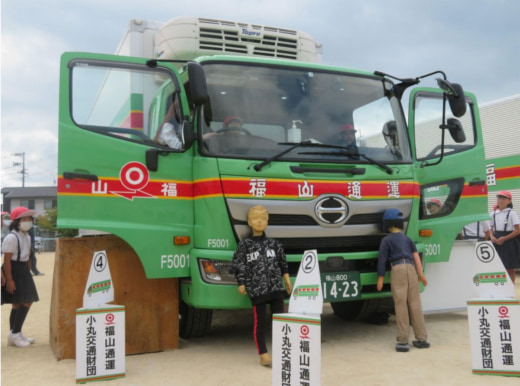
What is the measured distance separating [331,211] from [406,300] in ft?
3.98

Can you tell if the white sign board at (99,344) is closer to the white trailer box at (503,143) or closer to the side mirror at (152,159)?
the side mirror at (152,159)

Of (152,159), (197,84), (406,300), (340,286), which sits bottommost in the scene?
(406,300)

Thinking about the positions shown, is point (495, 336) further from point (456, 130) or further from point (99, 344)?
point (99, 344)

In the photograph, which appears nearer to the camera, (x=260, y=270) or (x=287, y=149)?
(x=260, y=270)

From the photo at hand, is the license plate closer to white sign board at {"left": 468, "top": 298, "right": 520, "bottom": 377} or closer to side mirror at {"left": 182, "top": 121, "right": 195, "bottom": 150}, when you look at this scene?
white sign board at {"left": 468, "top": 298, "right": 520, "bottom": 377}

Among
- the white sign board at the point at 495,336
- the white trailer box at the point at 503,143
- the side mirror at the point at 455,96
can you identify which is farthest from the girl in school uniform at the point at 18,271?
the white trailer box at the point at 503,143

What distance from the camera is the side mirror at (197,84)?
16.0ft

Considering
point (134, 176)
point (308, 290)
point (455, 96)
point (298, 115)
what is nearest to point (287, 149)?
point (298, 115)

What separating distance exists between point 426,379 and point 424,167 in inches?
103

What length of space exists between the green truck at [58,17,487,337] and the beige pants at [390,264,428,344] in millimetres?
251

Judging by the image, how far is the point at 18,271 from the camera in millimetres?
6027

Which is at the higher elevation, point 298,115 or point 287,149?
point 298,115

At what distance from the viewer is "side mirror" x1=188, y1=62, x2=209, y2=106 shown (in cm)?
488

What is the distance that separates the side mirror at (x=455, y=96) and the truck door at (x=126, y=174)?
2.66 metres
